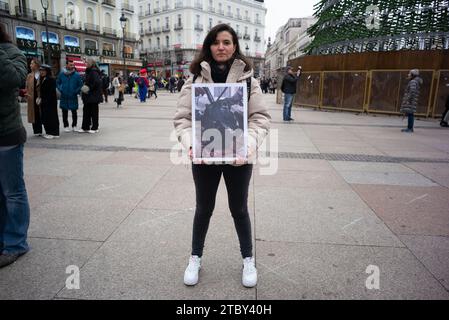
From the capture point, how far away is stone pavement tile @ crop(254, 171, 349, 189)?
5.19 metres

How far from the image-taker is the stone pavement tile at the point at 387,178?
538 cm

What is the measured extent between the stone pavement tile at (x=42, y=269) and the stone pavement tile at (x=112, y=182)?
53.5 inches

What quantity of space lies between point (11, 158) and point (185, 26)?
71584mm

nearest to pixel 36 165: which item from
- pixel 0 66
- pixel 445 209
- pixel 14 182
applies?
pixel 14 182

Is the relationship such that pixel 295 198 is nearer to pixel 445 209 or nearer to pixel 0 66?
pixel 445 209

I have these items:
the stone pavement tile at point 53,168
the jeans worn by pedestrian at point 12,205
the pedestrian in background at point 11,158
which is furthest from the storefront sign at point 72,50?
the jeans worn by pedestrian at point 12,205

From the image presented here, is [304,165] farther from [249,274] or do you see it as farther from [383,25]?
[383,25]

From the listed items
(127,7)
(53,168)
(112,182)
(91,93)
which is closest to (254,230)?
(112,182)

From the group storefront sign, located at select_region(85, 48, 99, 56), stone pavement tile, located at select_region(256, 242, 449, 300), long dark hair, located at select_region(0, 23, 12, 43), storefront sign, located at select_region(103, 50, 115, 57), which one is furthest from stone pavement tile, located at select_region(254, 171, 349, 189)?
storefront sign, located at select_region(103, 50, 115, 57)

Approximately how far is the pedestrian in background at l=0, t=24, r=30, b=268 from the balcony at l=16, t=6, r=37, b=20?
39.4m

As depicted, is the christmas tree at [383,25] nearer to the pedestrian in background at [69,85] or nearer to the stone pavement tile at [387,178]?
the stone pavement tile at [387,178]

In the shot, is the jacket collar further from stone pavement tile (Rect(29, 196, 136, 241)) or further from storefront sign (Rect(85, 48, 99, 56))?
storefront sign (Rect(85, 48, 99, 56))

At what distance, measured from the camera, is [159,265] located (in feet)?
9.59
